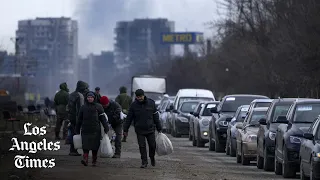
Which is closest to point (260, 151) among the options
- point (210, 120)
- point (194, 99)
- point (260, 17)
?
point (210, 120)

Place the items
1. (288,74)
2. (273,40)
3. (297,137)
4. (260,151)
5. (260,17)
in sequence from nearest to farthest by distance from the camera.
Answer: (297,137) < (260,151) < (288,74) < (273,40) < (260,17)

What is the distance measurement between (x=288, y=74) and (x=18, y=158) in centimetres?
3552

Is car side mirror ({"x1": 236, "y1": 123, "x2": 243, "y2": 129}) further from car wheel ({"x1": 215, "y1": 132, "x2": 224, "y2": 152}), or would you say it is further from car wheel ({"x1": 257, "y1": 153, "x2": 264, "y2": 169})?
car wheel ({"x1": 215, "y1": 132, "x2": 224, "y2": 152})

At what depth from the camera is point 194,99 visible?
2116 inches

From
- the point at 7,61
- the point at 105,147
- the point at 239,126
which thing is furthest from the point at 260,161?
the point at 7,61

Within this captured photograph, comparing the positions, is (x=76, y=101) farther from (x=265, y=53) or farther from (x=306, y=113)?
(x=265, y=53)

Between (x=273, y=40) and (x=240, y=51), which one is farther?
(x=240, y=51)

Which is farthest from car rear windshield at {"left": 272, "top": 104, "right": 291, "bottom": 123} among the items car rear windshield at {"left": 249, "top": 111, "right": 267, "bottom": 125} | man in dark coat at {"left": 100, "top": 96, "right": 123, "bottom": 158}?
man in dark coat at {"left": 100, "top": 96, "right": 123, "bottom": 158}

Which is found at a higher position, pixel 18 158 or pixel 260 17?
pixel 260 17

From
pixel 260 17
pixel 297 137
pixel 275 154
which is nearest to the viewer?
pixel 297 137

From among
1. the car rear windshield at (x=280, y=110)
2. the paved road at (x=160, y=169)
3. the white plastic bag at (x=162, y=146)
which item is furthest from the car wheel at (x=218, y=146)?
the white plastic bag at (x=162, y=146)

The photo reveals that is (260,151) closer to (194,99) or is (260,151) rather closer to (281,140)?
(281,140)

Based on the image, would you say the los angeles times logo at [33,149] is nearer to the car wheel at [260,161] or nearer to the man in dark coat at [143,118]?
the man in dark coat at [143,118]

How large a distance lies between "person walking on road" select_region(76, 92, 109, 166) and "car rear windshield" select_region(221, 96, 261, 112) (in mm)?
11055
